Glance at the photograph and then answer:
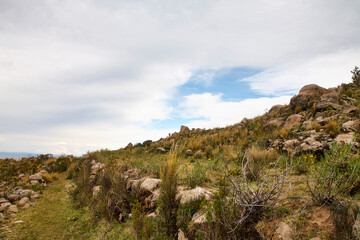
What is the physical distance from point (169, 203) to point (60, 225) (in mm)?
3458

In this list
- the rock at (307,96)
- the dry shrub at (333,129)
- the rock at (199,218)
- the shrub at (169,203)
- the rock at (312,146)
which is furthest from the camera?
the rock at (307,96)

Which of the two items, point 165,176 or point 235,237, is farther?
point 165,176

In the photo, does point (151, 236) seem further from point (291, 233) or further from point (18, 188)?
point (18, 188)

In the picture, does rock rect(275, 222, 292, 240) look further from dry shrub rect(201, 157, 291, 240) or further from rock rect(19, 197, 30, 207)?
rock rect(19, 197, 30, 207)

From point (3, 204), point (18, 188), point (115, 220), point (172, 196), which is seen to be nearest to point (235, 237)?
point (172, 196)

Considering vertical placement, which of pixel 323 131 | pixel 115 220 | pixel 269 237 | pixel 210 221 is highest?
pixel 323 131

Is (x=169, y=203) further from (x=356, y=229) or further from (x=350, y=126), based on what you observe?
(x=350, y=126)

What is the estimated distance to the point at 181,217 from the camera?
124 inches

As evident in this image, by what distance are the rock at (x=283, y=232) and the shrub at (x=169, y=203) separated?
5.34 ft

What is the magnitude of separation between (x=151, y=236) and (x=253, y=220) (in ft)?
5.72

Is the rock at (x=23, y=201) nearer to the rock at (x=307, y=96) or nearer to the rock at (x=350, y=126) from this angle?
the rock at (x=350, y=126)

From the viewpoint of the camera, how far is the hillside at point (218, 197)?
2543 mm

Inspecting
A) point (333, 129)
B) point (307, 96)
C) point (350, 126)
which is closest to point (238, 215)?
point (333, 129)

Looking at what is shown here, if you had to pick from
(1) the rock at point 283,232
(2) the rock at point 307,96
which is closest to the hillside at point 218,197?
(1) the rock at point 283,232
